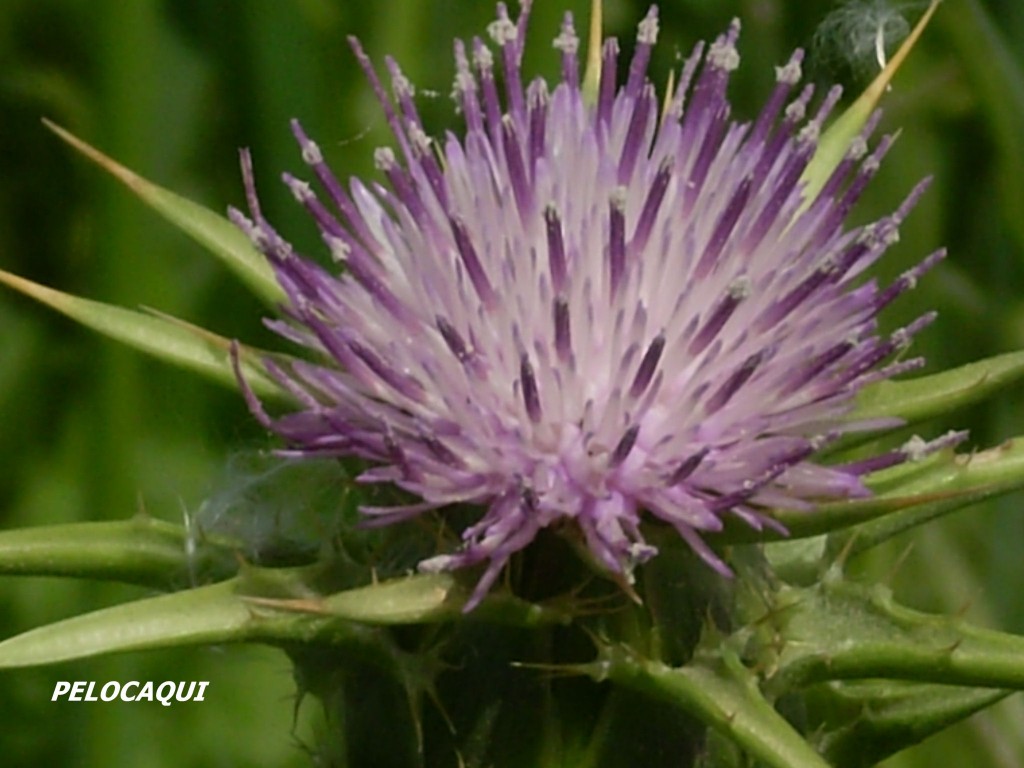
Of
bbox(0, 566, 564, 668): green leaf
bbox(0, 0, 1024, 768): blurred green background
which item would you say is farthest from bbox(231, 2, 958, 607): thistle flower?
bbox(0, 0, 1024, 768): blurred green background

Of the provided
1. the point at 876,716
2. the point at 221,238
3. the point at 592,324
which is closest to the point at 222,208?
the point at 221,238

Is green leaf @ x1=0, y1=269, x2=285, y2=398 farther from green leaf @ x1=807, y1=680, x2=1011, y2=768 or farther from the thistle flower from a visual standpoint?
green leaf @ x1=807, y1=680, x2=1011, y2=768

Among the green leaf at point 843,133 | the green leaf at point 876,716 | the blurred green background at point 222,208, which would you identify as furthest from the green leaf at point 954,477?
the blurred green background at point 222,208

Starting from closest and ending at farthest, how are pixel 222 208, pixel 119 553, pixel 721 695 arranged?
pixel 721 695, pixel 119 553, pixel 222 208

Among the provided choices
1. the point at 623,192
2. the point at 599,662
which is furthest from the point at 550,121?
the point at 599,662

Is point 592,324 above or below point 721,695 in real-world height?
above

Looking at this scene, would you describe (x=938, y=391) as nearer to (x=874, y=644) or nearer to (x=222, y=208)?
(x=874, y=644)
